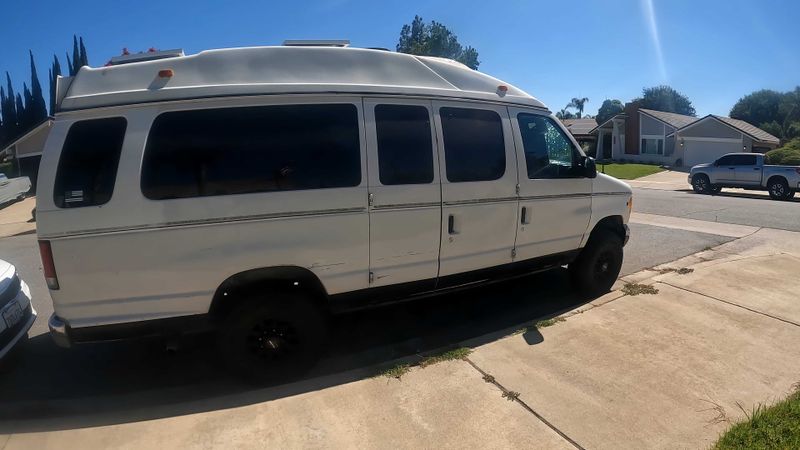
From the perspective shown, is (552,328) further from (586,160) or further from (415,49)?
(415,49)

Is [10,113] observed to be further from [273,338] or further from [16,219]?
[273,338]

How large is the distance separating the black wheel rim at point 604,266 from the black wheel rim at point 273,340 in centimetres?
344

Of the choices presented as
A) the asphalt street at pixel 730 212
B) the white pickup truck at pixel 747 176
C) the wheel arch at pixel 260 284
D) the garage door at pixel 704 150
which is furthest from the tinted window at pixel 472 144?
the garage door at pixel 704 150

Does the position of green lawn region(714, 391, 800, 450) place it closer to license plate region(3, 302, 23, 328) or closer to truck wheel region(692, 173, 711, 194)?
license plate region(3, 302, 23, 328)

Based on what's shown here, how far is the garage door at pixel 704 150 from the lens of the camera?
36.8 meters

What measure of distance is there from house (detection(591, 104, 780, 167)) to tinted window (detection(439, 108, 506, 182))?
1384 inches

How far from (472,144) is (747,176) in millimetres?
20365

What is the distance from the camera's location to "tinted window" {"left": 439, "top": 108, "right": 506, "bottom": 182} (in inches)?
162

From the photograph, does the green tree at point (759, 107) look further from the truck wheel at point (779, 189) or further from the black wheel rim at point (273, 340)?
the black wheel rim at point (273, 340)

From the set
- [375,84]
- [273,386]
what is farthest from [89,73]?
[273,386]

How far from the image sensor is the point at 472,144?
4254mm

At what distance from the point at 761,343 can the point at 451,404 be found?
2.94m

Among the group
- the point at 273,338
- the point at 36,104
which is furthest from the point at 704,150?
the point at 36,104

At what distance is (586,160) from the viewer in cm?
496
